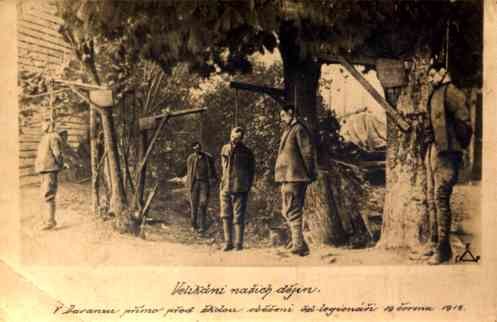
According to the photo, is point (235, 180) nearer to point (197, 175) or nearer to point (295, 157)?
point (197, 175)

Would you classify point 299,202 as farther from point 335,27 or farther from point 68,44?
point 68,44

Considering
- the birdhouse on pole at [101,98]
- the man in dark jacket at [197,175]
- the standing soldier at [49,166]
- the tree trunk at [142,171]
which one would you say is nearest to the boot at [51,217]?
the standing soldier at [49,166]

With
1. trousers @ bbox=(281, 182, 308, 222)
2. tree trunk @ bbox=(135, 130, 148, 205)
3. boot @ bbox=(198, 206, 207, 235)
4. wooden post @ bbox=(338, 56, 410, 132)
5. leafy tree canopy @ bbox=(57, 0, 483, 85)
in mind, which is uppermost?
leafy tree canopy @ bbox=(57, 0, 483, 85)

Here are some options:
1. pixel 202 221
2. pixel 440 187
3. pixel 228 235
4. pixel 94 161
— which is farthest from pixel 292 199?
pixel 94 161

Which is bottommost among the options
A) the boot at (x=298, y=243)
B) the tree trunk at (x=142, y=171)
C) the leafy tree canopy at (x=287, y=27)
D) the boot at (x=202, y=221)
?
the boot at (x=298, y=243)

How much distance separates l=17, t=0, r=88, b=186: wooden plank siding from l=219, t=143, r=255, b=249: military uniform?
1.11 metres

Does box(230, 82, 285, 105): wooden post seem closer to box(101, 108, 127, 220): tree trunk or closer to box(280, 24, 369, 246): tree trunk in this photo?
box(280, 24, 369, 246): tree trunk

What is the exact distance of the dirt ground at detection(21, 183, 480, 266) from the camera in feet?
14.4

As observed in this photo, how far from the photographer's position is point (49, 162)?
4445mm

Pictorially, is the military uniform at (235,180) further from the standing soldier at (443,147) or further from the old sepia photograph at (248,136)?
the standing soldier at (443,147)

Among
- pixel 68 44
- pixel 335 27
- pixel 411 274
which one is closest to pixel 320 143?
pixel 335 27

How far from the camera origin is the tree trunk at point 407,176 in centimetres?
438

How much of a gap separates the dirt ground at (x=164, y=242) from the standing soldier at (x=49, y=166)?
0.05 metres

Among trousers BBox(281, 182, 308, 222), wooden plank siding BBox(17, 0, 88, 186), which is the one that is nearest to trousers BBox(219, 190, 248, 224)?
trousers BBox(281, 182, 308, 222)
